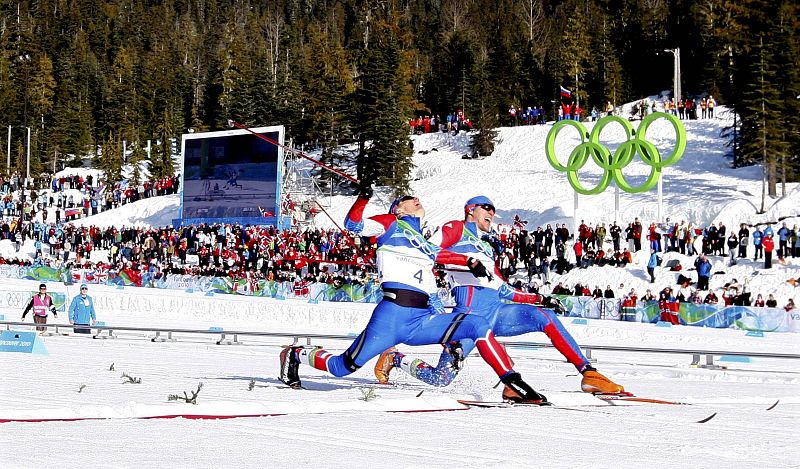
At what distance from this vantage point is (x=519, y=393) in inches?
339

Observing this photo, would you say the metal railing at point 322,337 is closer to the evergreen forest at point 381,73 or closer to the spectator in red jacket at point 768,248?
the spectator in red jacket at point 768,248

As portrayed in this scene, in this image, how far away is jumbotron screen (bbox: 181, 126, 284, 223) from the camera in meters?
49.9

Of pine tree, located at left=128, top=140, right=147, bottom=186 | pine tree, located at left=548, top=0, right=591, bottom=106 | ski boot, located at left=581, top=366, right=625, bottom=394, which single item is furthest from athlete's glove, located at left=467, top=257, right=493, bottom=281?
pine tree, located at left=128, top=140, right=147, bottom=186

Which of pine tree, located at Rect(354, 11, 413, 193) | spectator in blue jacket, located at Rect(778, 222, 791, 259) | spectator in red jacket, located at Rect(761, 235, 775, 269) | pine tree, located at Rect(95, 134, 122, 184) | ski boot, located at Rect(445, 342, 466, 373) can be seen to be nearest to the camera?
ski boot, located at Rect(445, 342, 466, 373)

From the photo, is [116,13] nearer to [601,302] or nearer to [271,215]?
[271,215]

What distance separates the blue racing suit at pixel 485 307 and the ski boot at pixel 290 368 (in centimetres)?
112

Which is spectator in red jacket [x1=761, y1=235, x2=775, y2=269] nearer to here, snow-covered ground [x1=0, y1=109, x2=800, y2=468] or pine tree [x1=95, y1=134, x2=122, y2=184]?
snow-covered ground [x1=0, y1=109, x2=800, y2=468]

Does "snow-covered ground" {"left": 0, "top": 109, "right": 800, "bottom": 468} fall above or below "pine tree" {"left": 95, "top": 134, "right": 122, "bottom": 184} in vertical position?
below

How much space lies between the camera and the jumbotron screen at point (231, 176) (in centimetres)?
4988

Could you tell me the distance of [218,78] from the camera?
105875 millimetres

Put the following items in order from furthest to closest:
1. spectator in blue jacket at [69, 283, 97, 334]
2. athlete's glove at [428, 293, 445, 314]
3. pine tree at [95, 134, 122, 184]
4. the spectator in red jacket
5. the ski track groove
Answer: pine tree at [95, 134, 122, 184], the spectator in red jacket, spectator in blue jacket at [69, 283, 97, 334], athlete's glove at [428, 293, 445, 314], the ski track groove

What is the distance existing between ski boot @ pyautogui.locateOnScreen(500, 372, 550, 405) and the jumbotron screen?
133 ft

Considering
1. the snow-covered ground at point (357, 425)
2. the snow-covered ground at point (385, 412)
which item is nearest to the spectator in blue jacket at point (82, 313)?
the snow-covered ground at point (385, 412)

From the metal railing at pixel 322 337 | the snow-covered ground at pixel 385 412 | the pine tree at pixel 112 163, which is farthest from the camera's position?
the pine tree at pixel 112 163
